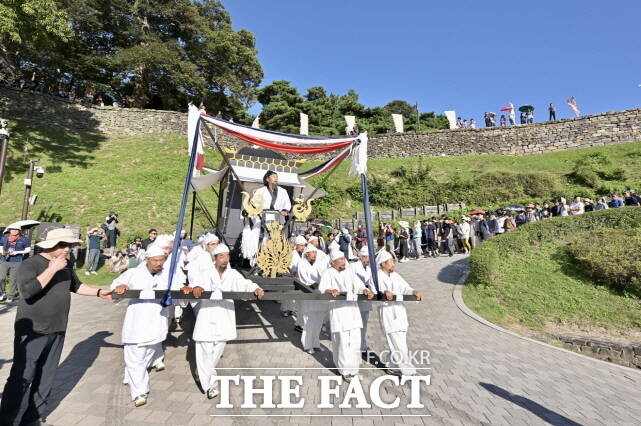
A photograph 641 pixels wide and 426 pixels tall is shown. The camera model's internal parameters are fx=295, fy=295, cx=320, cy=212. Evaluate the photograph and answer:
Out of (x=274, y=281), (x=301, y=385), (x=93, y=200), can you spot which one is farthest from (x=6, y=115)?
(x=301, y=385)

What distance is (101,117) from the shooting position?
28.1m

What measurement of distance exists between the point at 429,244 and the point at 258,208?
37.6 feet

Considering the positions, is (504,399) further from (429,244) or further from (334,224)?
(334,224)

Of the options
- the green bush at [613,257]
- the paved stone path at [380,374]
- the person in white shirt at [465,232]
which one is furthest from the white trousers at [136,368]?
the person in white shirt at [465,232]

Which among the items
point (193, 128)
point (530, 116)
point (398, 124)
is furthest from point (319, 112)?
point (193, 128)

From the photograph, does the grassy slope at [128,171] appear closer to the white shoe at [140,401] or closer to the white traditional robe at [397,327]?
the white shoe at [140,401]

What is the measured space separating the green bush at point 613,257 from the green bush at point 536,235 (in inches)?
35.1

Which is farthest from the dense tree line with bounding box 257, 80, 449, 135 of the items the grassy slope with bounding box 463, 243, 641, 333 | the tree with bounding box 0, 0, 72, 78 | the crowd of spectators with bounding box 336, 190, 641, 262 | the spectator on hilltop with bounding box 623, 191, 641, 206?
the grassy slope with bounding box 463, 243, 641, 333

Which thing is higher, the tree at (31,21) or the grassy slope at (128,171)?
the tree at (31,21)

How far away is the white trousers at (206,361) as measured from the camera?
3906 mm

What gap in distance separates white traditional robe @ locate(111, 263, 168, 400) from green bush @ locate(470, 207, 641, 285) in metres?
8.71

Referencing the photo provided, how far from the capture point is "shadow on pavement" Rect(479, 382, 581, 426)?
360 centimetres

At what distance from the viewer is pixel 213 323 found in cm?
405

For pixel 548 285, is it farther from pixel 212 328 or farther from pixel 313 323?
pixel 212 328
